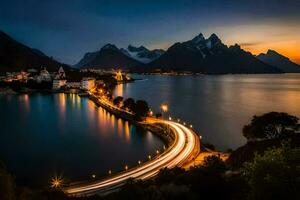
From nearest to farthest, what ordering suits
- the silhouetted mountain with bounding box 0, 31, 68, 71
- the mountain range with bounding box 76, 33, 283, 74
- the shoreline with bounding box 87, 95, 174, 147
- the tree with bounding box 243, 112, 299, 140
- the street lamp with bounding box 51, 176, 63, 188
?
the street lamp with bounding box 51, 176, 63, 188
the tree with bounding box 243, 112, 299, 140
the shoreline with bounding box 87, 95, 174, 147
the silhouetted mountain with bounding box 0, 31, 68, 71
the mountain range with bounding box 76, 33, 283, 74

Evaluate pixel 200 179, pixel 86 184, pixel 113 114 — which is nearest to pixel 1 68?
pixel 113 114

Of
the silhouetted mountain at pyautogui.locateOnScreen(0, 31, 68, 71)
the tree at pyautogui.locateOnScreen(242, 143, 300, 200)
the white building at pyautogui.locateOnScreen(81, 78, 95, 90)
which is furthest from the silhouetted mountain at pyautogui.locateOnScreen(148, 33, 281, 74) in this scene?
the tree at pyautogui.locateOnScreen(242, 143, 300, 200)

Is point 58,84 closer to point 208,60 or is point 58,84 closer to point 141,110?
point 141,110

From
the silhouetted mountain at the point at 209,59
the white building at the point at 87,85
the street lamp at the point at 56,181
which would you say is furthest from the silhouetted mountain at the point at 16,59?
the street lamp at the point at 56,181

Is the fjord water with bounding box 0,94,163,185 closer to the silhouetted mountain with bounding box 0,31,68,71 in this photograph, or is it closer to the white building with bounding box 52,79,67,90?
the white building with bounding box 52,79,67,90

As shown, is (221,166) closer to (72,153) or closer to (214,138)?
(72,153)

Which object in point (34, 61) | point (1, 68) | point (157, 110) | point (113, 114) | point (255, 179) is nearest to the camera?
point (255, 179)

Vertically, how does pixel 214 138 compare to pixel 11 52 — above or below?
below
